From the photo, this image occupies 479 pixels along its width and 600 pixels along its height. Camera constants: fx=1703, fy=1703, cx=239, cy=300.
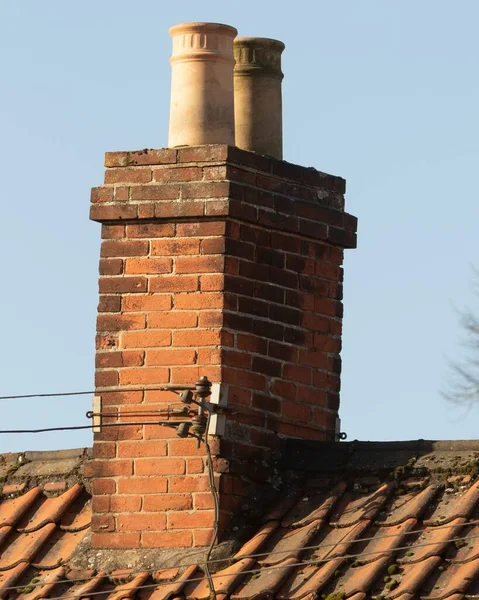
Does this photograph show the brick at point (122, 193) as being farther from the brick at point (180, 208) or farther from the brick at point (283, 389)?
the brick at point (283, 389)

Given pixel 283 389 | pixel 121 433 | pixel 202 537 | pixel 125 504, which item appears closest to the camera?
pixel 202 537

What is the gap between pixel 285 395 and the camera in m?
8.26

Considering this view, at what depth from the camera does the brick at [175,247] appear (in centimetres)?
809

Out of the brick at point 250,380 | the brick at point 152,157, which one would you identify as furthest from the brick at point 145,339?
the brick at point 152,157

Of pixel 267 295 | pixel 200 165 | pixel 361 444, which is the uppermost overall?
pixel 200 165

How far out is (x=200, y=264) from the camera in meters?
8.06

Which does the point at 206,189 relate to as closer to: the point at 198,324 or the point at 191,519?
the point at 198,324

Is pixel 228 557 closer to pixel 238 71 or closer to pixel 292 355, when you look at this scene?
pixel 292 355

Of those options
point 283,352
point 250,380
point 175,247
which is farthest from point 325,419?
point 175,247

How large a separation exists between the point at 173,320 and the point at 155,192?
641mm

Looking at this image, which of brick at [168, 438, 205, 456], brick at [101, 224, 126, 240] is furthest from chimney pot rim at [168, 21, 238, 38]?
brick at [168, 438, 205, 456]

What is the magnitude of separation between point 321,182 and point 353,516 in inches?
73.5

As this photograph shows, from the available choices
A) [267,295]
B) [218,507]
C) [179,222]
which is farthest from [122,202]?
[218,507]

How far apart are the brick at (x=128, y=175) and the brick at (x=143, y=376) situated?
930 mm
